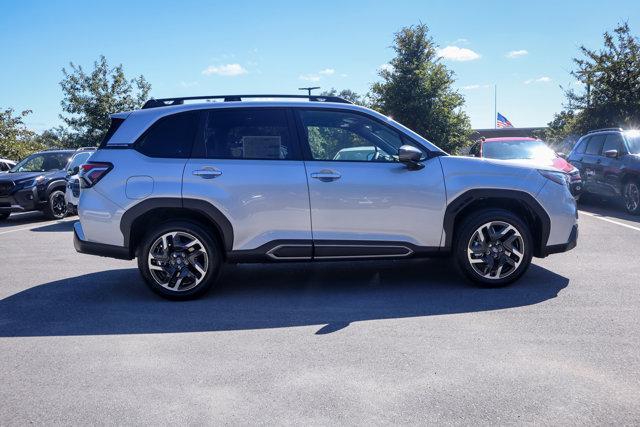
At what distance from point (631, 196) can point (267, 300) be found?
9.27m

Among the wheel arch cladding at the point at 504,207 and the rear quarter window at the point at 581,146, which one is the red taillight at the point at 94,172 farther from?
the rear quarter window at the point at 581,146

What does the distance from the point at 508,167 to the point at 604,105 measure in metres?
17.5

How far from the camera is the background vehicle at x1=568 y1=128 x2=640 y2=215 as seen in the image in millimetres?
11938

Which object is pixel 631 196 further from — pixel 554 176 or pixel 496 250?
pixel 496 250

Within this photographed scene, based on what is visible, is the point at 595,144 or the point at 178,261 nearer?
the point at 178,261

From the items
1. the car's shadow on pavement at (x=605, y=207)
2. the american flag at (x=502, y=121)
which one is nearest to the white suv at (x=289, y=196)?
the car's shadow on pavement at (x=605, y=207)

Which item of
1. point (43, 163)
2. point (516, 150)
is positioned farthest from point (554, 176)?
point (43, 163)

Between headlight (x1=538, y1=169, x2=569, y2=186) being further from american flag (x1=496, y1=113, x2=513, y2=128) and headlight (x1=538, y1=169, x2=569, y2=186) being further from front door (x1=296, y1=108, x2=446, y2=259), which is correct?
american flag (x1=496, y1=113, x2=513, y2=128)

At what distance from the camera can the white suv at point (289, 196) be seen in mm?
5602

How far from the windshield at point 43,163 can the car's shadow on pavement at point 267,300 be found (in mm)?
9136

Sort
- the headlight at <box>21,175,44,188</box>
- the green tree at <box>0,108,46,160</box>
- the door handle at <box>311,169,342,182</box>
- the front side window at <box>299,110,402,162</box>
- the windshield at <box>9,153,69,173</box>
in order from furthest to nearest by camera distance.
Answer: the green tree at <box>0,108,46,160</box>
the windshield at <box>9,153,69,173</box>
the headlight at <box>21,175,44,188</box>
the front side window at <box>299,110,402,162</box>
the door handle at <box>311,169,342,182</box>

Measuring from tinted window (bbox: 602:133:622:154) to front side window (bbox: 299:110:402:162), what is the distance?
8566 mm

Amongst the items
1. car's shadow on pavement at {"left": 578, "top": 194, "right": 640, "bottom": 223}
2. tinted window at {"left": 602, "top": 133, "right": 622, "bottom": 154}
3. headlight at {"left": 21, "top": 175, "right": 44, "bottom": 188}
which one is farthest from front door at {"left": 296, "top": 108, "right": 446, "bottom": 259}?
headlight at {"left": 21, "top": 175, "right": 44, "bottom": 188}

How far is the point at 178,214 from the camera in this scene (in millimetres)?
5738
